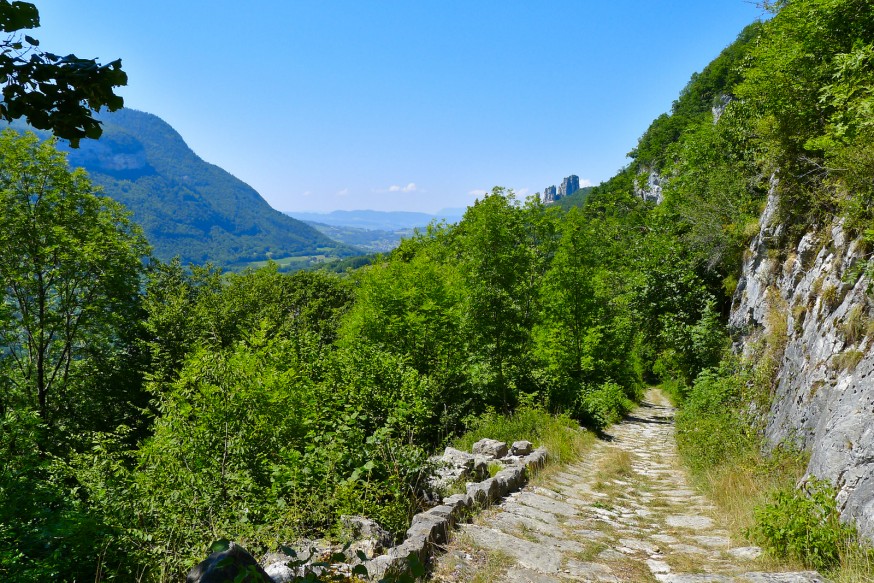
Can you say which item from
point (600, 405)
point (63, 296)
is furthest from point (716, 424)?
point (63, 296)

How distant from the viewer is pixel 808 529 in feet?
15.8

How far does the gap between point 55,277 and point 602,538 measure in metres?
21.0

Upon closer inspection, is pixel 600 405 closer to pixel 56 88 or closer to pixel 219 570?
pixel 219 570

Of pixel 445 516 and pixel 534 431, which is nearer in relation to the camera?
pixel 445 516

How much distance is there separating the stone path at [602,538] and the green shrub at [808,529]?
0.98 feet

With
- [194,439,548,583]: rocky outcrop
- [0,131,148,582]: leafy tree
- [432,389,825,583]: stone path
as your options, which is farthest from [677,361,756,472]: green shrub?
[0,131,148,582]: leafy tree

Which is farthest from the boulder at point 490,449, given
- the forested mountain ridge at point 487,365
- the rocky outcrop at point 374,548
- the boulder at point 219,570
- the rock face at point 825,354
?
the boulder at point 219,570

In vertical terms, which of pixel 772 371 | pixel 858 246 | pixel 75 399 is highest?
pixel 858 246

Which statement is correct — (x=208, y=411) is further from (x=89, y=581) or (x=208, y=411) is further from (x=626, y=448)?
(x=626, y=448)

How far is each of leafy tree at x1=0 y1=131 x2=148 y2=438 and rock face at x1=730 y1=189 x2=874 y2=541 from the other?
2106 centimetres

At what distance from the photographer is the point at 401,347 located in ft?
53.1

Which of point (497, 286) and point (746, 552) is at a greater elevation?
point (497, 286)

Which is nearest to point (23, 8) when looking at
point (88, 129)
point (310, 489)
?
point (88, 129)

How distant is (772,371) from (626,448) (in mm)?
4327
